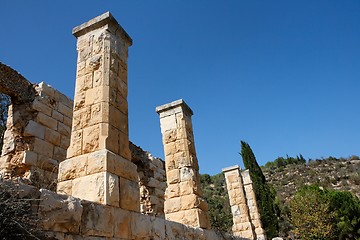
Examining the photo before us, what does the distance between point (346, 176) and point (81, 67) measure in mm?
29974

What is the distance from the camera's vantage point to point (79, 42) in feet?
14.1

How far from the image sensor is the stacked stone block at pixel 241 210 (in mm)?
10164

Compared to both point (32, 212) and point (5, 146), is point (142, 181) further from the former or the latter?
point (32, 212)

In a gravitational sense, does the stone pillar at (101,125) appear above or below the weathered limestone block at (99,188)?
above

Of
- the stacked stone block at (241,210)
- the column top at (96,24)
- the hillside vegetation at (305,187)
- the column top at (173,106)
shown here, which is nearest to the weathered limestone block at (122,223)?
the column top at (96,24)

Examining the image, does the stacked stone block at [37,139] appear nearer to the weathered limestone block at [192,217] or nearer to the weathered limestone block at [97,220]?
the weathered limestone block at [192,217]

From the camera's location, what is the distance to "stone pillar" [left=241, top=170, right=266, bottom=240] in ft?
35.3

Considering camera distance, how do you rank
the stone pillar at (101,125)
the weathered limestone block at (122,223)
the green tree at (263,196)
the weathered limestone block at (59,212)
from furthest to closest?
the green tree at (263,196), the stone pillar at (101,125), the weathered limestone block at (122,223), the weathered limestone block at (59,212)

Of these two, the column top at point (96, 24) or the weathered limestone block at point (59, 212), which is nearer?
the weathered limestone block at point (59, 212)

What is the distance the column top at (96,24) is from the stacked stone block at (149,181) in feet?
16.6

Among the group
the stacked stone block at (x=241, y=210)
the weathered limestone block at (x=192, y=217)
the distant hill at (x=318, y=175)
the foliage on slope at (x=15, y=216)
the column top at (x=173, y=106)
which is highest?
the distant hill at (x=318, y=175)

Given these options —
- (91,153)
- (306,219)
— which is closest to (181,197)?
(91,153)

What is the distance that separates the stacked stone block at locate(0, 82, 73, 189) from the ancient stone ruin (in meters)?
0.02

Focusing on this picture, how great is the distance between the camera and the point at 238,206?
1039cm
